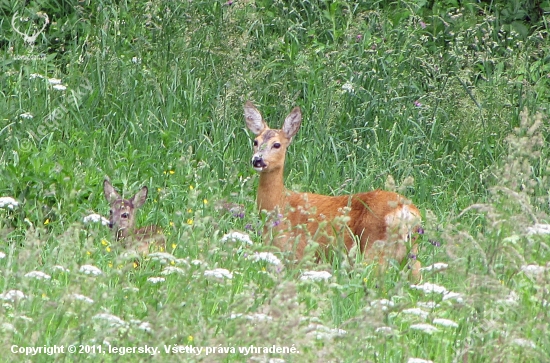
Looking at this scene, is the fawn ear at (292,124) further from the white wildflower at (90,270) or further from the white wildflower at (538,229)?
the white wildflower at (90,270)

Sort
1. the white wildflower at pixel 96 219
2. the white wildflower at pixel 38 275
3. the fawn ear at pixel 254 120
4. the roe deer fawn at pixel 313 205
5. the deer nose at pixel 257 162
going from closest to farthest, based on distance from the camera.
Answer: the white wildflower at pixel 38 275
the white wildflower at pixel 96 219
the roe deer fawn at pixel 313 205
the deer nose at pixel 257 162
the fawn ear at pixel 254 120

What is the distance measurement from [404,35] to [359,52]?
2.44 ft

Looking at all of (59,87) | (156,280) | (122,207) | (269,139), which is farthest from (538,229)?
(59,87)

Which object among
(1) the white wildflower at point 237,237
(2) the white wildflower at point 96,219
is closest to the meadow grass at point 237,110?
(2) the white wildflower at point 96,219

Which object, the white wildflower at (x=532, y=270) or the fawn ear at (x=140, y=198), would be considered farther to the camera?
the fawn ear at (x=140, y=198)

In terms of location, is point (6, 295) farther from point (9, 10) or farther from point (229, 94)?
point (9, 10)

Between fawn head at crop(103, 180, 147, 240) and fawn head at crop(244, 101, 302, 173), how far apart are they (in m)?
0.73

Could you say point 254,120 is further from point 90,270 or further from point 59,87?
point 90,270

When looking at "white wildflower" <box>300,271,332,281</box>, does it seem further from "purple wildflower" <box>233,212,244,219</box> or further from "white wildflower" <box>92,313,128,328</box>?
"purple wildflower" <box>233,212,244,219</box>

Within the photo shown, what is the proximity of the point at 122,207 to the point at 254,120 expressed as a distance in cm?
135

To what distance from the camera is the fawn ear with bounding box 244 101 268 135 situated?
6.75m

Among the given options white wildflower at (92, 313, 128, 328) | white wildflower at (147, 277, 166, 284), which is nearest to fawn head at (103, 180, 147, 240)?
white wildflower at (147, 277, 166, 284)

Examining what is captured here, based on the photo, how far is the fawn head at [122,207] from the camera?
5.80m

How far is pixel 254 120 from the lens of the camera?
6.80m
